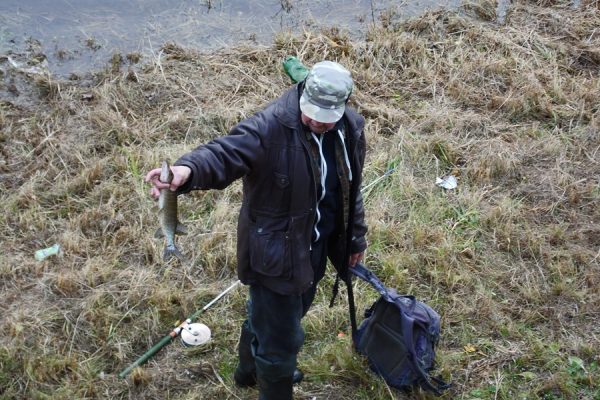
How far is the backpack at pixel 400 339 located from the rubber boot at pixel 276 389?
588mm

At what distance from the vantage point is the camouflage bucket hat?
292 centimetres

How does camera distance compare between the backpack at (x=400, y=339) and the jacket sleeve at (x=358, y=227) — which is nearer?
the jacket sleeve at (x=358, y=227)

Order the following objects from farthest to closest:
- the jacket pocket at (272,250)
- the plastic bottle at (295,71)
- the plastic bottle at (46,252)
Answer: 1. the plastic bottle at (46,252)
2. the plastic bottle at (295,71)
3. the jacket pocket at (272,250)

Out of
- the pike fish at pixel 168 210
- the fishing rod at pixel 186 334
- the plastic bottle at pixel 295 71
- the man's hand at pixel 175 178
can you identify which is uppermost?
the plastic bottle at pixel 295 71

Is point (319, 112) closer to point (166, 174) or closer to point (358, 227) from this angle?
point (166, 174)

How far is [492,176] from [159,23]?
3634 millimetres

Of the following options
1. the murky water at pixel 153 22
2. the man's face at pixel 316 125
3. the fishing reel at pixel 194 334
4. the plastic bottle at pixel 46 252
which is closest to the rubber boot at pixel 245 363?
the fishing reel at pixel 194 334

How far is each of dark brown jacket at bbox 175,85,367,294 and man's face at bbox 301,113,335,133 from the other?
0.10 feet

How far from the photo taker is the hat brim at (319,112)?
2.92 metres

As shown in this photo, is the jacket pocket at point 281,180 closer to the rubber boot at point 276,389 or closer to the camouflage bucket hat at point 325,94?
the camouflage bucket hat at point 325,94

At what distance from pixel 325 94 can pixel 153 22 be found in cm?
479

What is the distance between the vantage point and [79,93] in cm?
615

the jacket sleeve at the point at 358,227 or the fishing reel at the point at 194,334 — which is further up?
the jacket sleeve at the point at 358,227

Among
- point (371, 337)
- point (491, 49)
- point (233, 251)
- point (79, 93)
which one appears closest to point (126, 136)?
point (79, 93)
